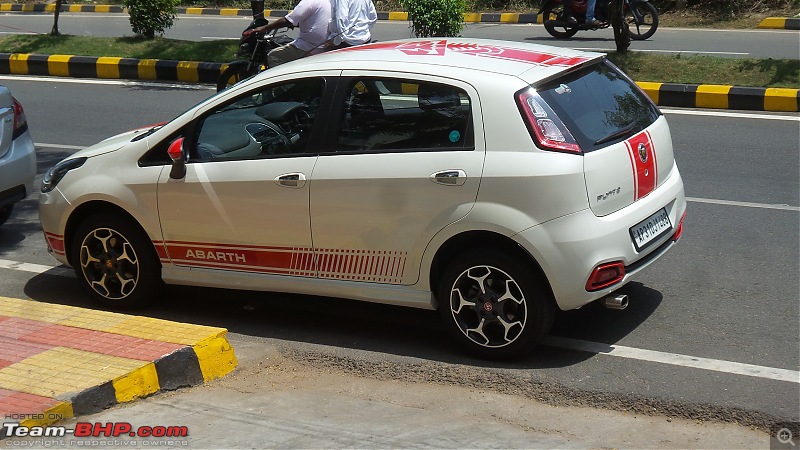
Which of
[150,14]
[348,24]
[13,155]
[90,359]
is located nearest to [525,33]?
[150,14]

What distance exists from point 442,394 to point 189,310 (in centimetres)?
208

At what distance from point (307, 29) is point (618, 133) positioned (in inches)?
217

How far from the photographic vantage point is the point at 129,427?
454 cm

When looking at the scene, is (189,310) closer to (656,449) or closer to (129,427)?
(129,427)

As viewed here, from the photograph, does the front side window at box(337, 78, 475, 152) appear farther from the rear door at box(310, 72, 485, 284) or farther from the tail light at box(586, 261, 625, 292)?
the tail light at box(586, 261, 625, 292)

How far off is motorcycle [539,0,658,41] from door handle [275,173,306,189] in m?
11.5

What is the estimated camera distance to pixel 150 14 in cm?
1702

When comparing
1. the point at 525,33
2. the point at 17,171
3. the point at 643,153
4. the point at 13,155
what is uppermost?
the point at 643,153

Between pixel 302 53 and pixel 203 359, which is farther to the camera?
pixel 302 53

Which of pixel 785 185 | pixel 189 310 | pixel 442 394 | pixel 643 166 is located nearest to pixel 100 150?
pixel 189 310

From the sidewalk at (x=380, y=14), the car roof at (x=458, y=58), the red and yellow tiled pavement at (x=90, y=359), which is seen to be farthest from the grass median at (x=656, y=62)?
the red and yellow tiled pavement at (x=90, y=359)

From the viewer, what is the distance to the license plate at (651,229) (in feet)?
17.0

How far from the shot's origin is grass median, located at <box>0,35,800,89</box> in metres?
12.1

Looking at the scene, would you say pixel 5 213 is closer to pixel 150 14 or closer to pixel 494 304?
pixel 494 304
